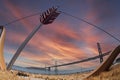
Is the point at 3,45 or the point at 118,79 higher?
the point at 3,45

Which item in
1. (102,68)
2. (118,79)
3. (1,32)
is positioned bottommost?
(118,79)

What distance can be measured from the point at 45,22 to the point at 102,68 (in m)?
15.2

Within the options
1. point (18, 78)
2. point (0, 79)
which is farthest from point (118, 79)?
point (0, 79)

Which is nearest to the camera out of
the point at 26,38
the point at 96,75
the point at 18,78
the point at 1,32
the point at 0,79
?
the point at 0,79

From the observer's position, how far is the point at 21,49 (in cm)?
2989

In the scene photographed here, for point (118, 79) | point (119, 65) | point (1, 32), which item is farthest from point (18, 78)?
point (119, 65)

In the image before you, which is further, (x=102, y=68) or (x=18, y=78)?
(x=102, y=68)

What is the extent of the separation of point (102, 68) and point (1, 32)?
948cm

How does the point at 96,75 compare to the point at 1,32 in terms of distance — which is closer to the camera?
the point at 96,75

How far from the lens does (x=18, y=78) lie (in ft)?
41.0

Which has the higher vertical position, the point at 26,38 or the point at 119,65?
the point at 26,38

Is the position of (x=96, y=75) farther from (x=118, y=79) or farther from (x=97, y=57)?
(x=97, y=57)

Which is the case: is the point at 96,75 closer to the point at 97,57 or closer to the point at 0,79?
the point at 0,79

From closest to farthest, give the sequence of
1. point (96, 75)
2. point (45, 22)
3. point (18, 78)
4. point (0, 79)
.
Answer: point (0, 79) → point (18, 78) → point (96, 75) → point (45, 22)
